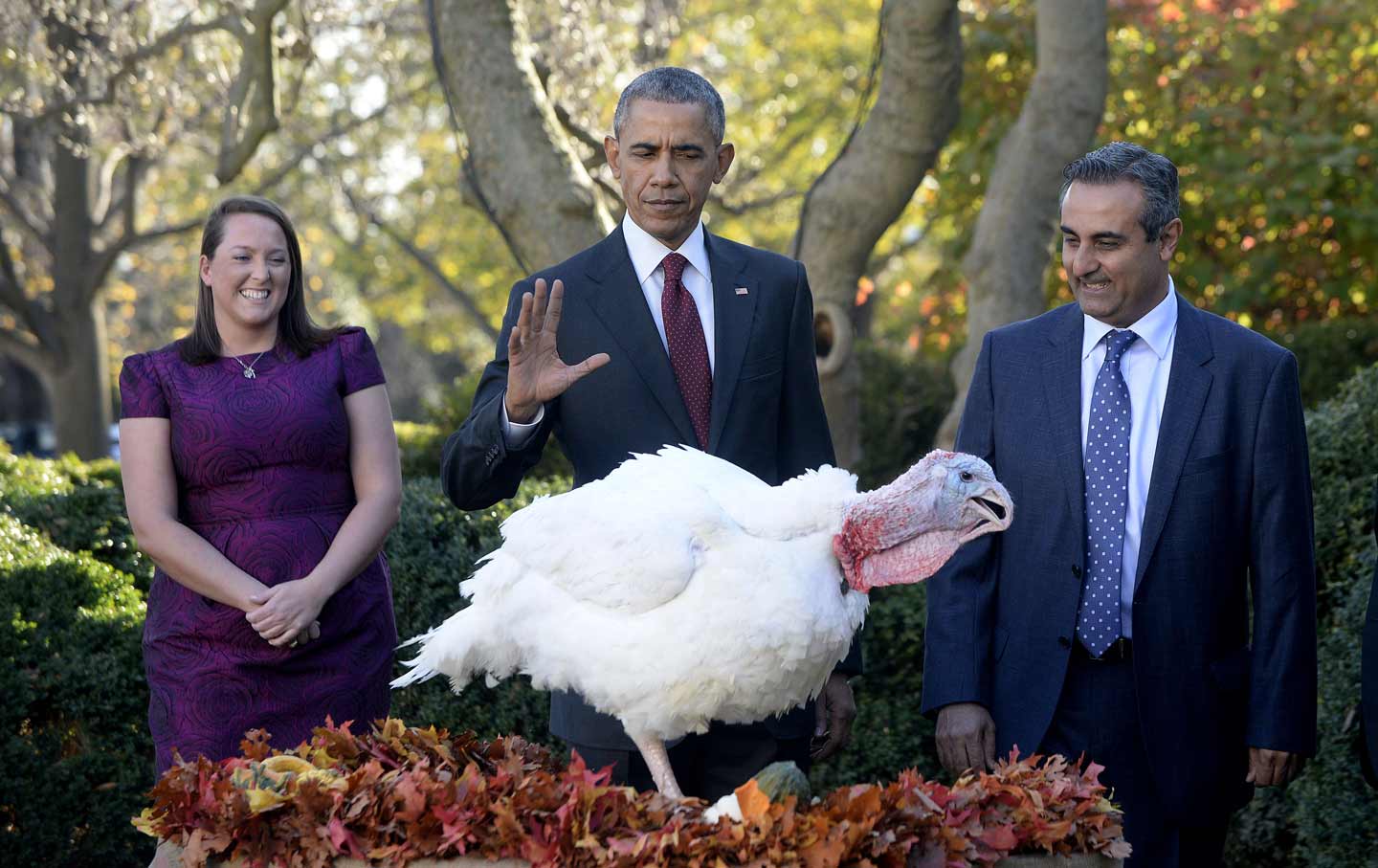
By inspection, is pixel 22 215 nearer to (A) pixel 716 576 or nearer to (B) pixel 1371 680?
(A) pixel 716 576

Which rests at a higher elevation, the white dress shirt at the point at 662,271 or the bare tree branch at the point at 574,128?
the bare tree branch at the point at 574,128

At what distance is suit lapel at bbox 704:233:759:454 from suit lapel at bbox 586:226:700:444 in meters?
0.04

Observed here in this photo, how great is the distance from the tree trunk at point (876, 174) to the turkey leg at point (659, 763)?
4.95m

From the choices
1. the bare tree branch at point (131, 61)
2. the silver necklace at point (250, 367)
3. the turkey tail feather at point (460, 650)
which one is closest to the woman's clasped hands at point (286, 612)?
the silver necklace at point (250, 367)

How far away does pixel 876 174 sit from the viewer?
744 cm

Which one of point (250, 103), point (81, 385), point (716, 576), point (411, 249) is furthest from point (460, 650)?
point (411, 249)

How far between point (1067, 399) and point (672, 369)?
1.07 m

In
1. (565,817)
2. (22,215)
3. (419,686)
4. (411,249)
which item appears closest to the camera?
(565,817)

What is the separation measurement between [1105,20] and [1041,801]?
235 inches

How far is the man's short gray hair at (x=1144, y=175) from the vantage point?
3.41m

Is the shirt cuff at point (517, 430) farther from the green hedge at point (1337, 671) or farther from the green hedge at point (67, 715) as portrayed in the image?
the green hedge at point (1337, 671)

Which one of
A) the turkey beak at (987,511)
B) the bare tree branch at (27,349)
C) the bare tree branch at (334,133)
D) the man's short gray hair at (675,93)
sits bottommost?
the turkey beak at (987,511)

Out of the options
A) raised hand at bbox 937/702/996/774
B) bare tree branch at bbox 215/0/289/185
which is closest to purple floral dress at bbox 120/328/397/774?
raised hand at bbox 937/702/996/774

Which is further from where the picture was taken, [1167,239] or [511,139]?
[511,139]
